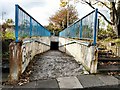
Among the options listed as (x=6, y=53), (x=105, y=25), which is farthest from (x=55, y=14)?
(x=6, y=53)

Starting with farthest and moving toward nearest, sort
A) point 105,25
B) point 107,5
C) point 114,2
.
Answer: point 105,25, point 107,5, point 114,2

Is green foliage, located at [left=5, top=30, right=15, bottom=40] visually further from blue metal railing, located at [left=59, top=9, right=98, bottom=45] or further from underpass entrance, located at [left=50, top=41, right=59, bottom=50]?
underpass entrance, located at [left=50, top=41, right=59, bottom=50]

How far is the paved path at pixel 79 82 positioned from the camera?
471cm

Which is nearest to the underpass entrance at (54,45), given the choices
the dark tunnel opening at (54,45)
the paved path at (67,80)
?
the dark tunnel opening at (54,45)

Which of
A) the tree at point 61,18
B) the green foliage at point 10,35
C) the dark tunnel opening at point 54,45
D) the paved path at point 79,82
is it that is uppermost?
the tree at point 61,18

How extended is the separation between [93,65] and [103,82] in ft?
2.74

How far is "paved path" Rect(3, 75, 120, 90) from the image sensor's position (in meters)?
4.71

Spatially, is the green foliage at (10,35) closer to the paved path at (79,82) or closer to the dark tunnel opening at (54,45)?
the paved path at (79,82)

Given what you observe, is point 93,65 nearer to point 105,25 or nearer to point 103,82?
point 103,82

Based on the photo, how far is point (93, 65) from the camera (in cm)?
571

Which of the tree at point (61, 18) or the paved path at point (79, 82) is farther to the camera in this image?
the tree at point (61, 18)

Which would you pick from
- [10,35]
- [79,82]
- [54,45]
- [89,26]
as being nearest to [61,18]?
[54,45]

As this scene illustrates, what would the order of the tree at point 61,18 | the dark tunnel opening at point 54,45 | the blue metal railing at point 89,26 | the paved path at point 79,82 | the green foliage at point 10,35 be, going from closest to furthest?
the paved path at point 79,82 → the blue metal railing at point 89,26 → the green foliage at point 10,35 → the dark tunnel opening at point 54,45 → the tree at point 61,18

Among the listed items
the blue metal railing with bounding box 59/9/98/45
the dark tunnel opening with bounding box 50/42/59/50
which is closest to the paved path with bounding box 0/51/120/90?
the blue metal railing with bounding box 59/9/98/45
